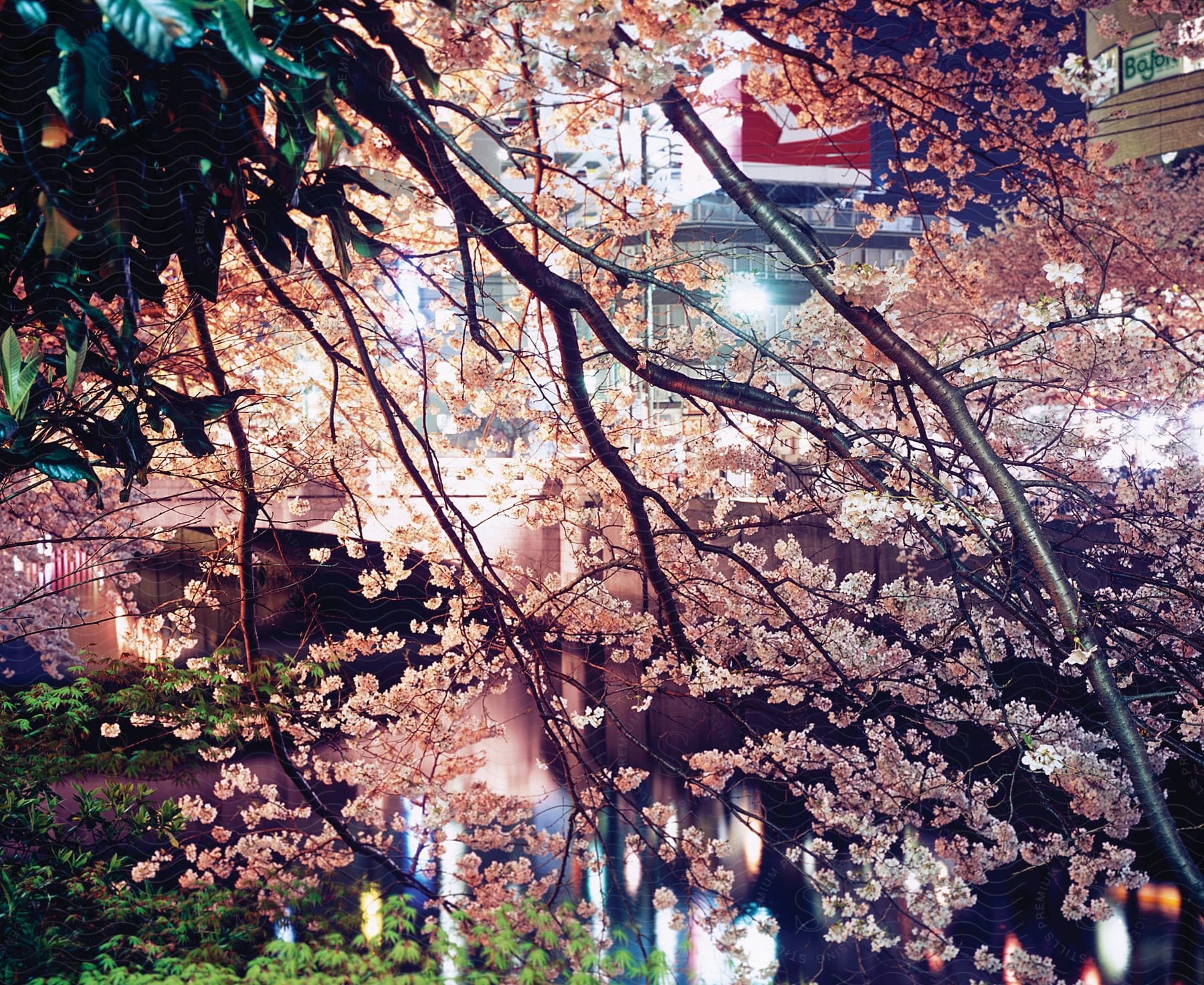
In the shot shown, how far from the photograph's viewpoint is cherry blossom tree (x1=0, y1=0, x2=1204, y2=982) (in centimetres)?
185

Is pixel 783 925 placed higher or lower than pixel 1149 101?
lower

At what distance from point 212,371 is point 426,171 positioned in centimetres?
97

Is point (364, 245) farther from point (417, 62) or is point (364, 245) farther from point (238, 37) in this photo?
point (238, 37)

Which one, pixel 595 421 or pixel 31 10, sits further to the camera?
pixel 595 421

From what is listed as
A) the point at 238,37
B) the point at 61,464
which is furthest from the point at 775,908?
the point at 238,37

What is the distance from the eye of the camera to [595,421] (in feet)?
8.95

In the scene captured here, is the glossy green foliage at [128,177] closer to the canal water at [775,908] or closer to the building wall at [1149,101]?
the canal water at [775,908]

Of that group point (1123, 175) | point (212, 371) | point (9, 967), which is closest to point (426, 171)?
point (212, 371)

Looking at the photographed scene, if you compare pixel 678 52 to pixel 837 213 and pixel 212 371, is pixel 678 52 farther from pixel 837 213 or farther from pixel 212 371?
pixel 837 213

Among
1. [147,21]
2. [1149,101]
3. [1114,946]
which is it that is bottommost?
[1114,946]

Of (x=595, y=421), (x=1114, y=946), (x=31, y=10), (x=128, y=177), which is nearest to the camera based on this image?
(x=31, y=10)

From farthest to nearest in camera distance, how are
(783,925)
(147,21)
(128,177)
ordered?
(783,925)
(128,177)
(147,21)

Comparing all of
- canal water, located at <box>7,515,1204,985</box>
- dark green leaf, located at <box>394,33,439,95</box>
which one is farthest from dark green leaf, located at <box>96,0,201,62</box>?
canal water, located at <box>7,515,1204,985</box>

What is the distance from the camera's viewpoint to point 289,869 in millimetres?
4684
